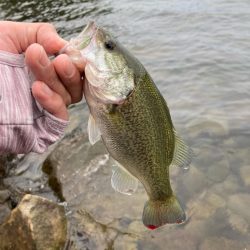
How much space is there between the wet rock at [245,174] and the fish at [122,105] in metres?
3.46

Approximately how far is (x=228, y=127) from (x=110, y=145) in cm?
494

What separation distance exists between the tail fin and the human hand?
1056 mm

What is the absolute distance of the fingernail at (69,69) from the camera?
8.87 feet

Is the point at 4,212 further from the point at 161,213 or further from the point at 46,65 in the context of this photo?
the point at 46,65

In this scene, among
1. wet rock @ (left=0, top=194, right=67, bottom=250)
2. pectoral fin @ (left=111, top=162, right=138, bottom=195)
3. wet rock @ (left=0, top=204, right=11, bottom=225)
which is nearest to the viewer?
pectoral fin @ (left=111, top=162, right=138, bottom=195)

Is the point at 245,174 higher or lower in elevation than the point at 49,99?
lower

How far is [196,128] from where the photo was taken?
24.9 ft

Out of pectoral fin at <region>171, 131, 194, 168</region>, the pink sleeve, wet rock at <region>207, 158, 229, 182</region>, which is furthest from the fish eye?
wet rock at <region>207, 158, 229, 182</region>

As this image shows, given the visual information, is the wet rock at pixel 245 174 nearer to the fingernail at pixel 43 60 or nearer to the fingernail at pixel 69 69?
the fingernail at pixel 69 69

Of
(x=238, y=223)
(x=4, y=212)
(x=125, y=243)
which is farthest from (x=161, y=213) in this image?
(x=4, y=212)

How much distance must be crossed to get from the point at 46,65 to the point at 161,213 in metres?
1.56

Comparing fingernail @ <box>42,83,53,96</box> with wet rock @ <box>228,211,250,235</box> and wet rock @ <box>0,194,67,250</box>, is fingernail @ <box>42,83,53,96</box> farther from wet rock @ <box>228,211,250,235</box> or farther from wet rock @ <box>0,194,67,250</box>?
wet rock @ <box>228,211,250,235</box>

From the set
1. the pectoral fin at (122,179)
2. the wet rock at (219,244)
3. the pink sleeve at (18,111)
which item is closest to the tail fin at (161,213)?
the pectoral fin at (122,179)

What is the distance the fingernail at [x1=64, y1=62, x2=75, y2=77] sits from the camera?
2703mm
